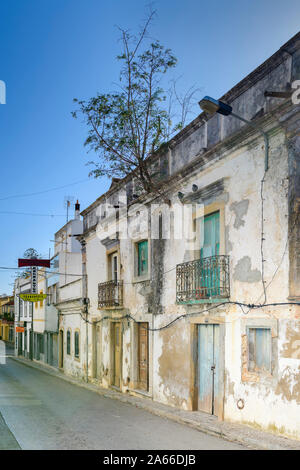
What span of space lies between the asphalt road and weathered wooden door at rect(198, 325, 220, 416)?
1.01 meters

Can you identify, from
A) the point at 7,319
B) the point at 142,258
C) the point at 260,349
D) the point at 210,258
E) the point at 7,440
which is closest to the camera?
the point at 7,440

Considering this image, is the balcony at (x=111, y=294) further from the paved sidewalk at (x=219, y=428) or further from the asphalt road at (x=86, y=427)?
the paved sidewalk at (x=219, y=428)

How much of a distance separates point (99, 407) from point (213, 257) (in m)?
5.64

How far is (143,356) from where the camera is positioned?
623 inches

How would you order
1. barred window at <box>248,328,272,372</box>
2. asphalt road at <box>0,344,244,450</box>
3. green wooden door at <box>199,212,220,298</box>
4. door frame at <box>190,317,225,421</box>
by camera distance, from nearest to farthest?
asphalt road at <box>0,344,244,450</box>
barred window at <box>248,328,272,372</box>
door frame at <box>190,317,225,421</box>
green wooden door at <box>199,212,220,298</box>

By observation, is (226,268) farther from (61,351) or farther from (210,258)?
(61,351)

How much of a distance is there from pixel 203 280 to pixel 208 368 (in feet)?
6.88

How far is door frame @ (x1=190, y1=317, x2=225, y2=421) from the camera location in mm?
10836

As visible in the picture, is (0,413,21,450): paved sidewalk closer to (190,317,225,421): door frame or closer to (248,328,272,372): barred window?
(190,317,225,421): door frame

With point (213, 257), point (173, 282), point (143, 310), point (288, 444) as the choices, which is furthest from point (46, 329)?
point (288, 444)

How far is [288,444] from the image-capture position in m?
8.35

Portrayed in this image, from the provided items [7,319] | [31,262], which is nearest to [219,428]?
[31,262]

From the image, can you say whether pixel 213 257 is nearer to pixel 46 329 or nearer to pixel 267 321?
pixel 267 321

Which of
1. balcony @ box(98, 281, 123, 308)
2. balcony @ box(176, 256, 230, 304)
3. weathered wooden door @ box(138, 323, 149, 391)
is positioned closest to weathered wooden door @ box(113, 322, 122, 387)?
balcony @ box(98, 281, 123, 308)
